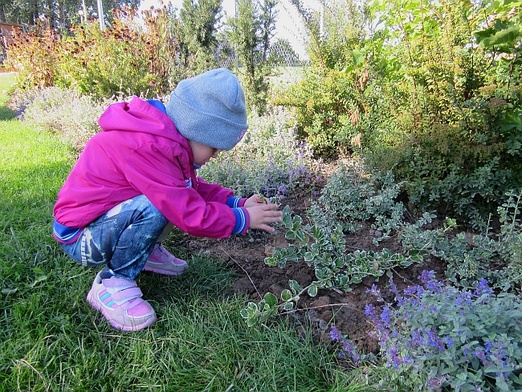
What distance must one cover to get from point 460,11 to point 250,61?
3.37 meters

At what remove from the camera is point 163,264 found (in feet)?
6.39

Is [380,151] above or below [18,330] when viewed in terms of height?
above

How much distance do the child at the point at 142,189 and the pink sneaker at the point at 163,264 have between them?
26cm

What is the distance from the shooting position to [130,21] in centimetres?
731

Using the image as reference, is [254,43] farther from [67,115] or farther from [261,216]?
[261,216]

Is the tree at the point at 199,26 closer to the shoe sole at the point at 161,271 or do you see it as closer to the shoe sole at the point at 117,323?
the shoe sole at the point at 161,271

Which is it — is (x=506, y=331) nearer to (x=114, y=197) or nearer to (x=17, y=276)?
(x=114, y=197)

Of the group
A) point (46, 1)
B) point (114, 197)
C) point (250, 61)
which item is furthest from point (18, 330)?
point (46, 1)

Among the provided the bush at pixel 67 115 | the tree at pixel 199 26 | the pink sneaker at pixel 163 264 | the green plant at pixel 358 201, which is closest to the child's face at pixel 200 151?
the pink sneaker at pixel 163 264

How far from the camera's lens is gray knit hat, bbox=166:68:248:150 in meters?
1.54

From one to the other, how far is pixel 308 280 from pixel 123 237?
2.94 feet

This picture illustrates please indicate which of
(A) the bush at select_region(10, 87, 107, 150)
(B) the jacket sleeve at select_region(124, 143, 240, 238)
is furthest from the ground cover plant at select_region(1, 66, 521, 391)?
(A) the bush at select_region(10, 87, 107, 150)

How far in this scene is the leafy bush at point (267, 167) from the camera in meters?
2.89

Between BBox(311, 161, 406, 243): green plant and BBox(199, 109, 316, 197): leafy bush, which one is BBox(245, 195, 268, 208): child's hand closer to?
BBox(311, 161, 406, 243): green plant
